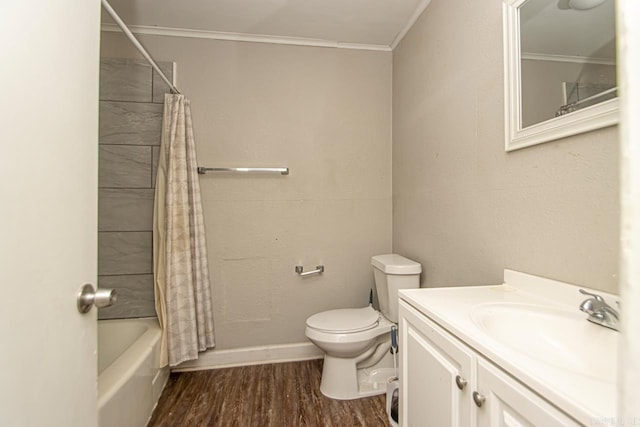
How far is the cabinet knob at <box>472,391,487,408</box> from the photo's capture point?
27.4 inches

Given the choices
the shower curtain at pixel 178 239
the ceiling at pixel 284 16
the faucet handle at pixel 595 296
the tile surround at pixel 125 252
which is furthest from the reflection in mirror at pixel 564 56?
the tile surround at pixel 125 252

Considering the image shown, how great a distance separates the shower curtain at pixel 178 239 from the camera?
186cm

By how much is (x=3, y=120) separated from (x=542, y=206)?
1.38 meters

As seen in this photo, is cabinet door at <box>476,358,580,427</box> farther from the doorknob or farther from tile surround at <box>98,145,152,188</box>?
tile surround at <box>98,145,152,188</box>

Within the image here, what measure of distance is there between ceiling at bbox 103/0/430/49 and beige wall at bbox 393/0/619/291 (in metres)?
0.18

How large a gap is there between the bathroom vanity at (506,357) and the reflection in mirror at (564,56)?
0.57 m

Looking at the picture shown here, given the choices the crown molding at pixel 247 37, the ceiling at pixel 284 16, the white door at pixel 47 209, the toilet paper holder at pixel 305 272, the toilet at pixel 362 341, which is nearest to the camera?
the white door at pixel 47 209

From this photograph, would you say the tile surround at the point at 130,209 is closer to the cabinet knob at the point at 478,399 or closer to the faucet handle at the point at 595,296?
the cabinet knob at the point at 478,399

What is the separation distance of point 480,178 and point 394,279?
77cm

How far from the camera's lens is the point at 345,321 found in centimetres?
181

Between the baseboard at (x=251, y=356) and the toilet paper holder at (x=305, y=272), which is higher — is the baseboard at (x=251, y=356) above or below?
below

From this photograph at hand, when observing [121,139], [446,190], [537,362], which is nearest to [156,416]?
[121,139]

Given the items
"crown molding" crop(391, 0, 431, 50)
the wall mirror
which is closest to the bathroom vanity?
the wall mirror

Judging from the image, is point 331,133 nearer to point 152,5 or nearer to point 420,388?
point 152,5
